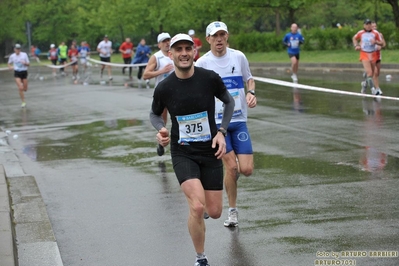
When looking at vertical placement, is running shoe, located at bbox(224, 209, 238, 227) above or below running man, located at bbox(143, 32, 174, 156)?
below

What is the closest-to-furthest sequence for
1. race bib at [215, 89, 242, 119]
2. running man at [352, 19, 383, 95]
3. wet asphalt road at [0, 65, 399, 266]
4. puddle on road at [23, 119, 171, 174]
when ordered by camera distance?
1. wet asphalt road at [0, 65, 399, 266]
2. race bib at [215, 89, 242, 119]
3. puddle on road at [23, 119, 171, 174]
4. running man at [352, 19, 383, 95]

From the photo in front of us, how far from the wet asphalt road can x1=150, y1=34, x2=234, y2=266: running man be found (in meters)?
0.57

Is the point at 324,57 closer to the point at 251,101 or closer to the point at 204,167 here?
the point at 251,101

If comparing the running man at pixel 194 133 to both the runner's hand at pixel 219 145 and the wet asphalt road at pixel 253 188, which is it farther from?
the wet asphalt road at pixel 253 188

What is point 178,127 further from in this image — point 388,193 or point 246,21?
point 246,21

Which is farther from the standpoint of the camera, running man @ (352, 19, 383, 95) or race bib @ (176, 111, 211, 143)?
running man @ (352, 19, 383, 95)

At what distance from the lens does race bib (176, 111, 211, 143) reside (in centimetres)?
670

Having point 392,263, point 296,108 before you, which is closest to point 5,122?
point 296,108

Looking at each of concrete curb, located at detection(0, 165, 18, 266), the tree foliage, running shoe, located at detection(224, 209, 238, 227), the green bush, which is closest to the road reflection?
running shoe, located at detection(224, 209, 238, 227)

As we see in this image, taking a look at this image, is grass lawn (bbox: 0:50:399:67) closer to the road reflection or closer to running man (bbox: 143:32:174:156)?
the road reflection

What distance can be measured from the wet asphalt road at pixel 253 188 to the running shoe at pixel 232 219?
3.1 inches

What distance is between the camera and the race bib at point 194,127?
6703mm

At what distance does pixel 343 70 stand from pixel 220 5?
14.9 metres

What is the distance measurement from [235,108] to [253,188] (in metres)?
1.89
